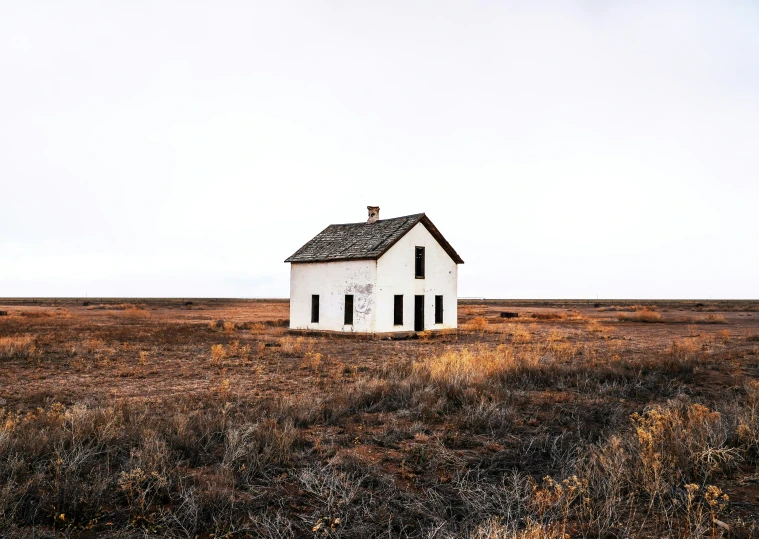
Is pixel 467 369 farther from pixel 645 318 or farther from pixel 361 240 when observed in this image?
pixel 645 318

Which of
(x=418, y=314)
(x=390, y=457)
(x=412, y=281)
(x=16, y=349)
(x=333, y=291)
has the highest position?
(x=412, y=281)

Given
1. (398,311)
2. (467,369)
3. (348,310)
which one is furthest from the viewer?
(398,311)

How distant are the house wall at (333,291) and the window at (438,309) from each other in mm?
4631

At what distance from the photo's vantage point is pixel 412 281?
25.5 metres

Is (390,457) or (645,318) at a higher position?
(645,318)

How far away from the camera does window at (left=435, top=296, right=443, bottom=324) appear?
88.2 feet

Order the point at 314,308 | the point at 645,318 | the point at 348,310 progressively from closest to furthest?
the point at 348,310 → the point at 314,308 → the point at 645,318

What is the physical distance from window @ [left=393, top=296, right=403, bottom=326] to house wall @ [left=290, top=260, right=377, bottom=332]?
1.63m

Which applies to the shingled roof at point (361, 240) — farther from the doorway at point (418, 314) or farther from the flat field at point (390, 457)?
the flat field at point (390, 457)

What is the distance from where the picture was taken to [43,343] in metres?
19.3

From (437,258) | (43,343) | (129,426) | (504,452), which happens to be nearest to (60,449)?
(129,426)

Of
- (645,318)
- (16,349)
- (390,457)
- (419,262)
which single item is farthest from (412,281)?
(645,318)

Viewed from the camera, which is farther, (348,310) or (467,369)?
(348,310)

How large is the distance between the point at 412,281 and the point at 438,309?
260cm
